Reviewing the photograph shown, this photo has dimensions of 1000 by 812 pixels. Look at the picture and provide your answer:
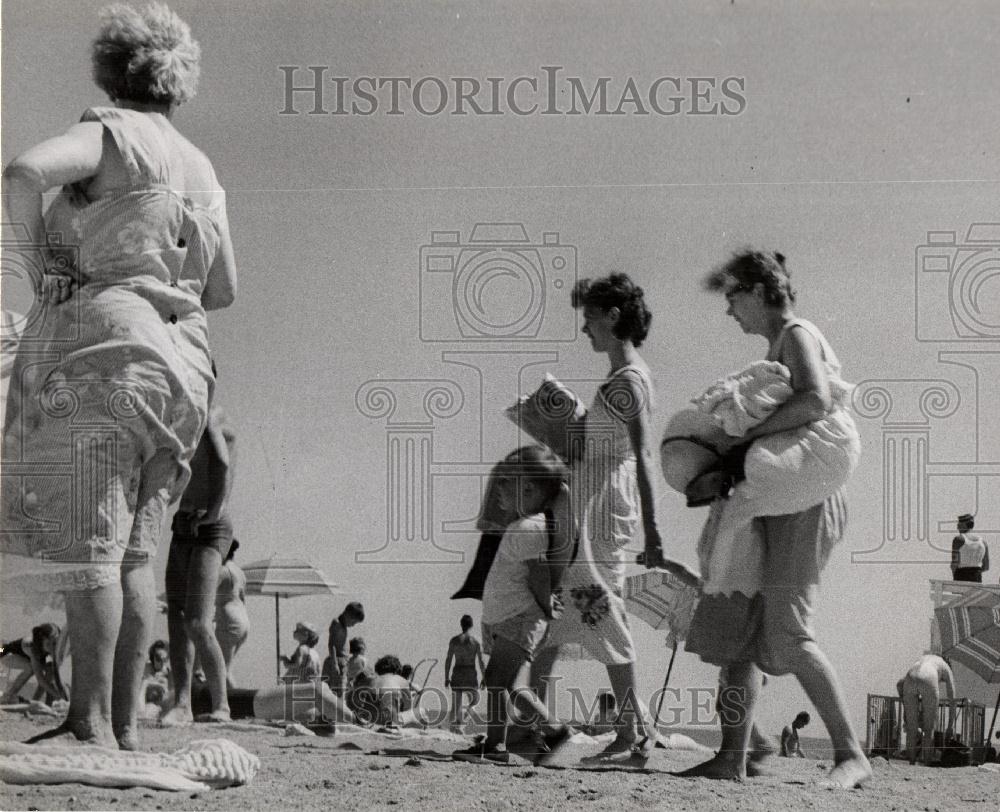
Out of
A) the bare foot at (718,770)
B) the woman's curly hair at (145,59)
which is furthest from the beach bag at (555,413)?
the woman's curly hair at (145,59)

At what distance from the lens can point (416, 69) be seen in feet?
16.7

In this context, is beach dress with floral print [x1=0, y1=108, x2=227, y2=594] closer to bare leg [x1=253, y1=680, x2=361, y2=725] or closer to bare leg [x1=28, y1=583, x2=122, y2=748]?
bare leg [x1=28, y1=583, x2=122, y2=748]

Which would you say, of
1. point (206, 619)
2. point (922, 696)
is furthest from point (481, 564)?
point (922, 696)

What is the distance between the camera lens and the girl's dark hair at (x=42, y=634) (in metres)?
4.98

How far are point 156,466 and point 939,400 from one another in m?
2.25

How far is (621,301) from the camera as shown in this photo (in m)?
5.11

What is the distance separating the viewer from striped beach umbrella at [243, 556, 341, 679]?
506 cm

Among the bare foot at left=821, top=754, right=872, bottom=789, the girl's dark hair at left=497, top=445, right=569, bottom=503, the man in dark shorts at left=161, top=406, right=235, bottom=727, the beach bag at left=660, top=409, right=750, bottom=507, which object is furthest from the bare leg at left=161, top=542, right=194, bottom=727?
the bare foot at left=821, top=754, right=872, bottom=789

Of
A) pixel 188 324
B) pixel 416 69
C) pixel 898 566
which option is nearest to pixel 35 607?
pixel 188 324

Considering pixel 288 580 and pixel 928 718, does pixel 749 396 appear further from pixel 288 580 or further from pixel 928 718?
pixel 288 580

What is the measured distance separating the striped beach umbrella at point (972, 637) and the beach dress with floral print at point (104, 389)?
88.2 inches

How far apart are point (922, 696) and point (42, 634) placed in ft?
8.25

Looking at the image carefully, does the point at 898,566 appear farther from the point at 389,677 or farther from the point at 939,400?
the point at 389,677

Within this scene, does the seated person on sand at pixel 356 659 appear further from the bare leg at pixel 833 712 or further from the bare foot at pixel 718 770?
the bare leg at pixel 833 712
